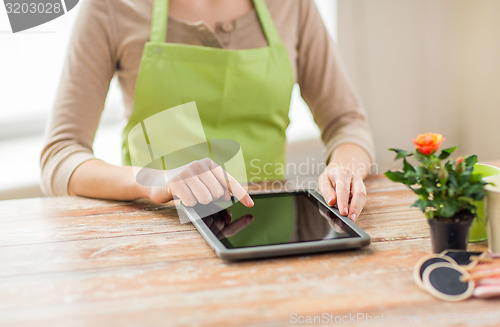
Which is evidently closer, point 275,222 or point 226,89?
point 275,222

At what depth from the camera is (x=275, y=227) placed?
0.82 metres

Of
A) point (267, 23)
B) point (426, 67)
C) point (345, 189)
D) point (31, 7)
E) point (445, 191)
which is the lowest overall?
point (426, 67)

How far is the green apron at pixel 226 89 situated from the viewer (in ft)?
4.22

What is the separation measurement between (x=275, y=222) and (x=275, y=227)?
0.03m

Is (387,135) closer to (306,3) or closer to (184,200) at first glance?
(306,3)

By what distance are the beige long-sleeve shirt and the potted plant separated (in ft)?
2.09

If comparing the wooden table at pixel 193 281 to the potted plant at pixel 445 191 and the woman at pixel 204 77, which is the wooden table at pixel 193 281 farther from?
the woman at pixel 204 77

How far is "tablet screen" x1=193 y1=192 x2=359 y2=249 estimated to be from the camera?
2.52 feet

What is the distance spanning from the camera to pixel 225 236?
79cm

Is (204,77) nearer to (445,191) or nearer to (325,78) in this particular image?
(325,78)

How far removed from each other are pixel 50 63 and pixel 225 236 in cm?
141
